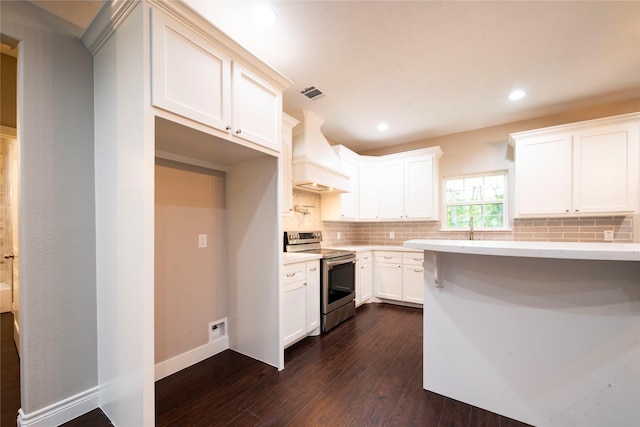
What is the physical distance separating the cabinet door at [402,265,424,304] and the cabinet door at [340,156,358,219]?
1189 millimetres

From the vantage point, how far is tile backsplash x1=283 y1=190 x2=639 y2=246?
319cm

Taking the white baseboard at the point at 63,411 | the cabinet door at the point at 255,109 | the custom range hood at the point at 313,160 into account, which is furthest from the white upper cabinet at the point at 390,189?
the white baseboard at the point at 63,411

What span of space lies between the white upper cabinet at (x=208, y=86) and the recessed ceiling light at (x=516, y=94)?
2.75 meters

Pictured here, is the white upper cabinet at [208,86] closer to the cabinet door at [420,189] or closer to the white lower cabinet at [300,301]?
the white lower cabinet at [300,301]

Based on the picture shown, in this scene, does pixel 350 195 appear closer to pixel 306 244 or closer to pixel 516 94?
pixel 306 244

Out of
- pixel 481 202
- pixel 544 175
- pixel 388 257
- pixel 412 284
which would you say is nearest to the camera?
pixel 544 175

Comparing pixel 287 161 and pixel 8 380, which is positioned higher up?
pixel 287 161

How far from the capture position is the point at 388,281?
404 centimetres

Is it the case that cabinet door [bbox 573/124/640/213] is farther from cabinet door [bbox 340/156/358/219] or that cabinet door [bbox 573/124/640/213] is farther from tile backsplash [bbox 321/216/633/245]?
cabinet door [bbox 340/156/358/219]

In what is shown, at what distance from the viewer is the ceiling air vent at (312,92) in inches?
A: 112

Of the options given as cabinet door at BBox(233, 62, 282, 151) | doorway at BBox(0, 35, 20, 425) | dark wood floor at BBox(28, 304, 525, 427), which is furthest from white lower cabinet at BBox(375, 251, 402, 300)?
doorway at BBox(0, 35, 20, 425)

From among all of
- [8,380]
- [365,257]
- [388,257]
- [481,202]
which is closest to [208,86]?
[8,380]

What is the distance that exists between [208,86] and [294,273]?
1.76 meters

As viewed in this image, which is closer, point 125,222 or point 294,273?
point 125,222
